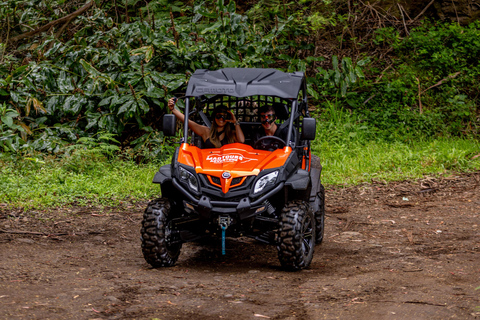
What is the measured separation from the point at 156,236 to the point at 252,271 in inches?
36.3

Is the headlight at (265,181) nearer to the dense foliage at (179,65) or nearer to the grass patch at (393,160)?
the grass patch at (393,160)

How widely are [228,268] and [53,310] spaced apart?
1911 millimetres

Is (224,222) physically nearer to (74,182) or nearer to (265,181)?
(265,181)

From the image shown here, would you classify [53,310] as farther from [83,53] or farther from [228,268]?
[83,53]

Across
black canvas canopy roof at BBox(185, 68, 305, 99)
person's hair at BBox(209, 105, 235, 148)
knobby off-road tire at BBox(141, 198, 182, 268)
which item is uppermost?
black canvas canopy roof at BBox(185, 68, 305, 99)

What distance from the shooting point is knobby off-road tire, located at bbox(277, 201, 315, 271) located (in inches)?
191

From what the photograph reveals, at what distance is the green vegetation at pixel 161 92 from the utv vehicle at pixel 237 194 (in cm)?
273

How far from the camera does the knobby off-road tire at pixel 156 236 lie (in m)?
5.04

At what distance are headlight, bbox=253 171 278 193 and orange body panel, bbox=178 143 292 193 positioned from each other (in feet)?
0.25

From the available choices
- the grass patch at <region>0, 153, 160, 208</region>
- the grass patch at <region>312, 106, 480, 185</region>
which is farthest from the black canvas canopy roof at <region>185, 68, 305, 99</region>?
the grass patch at <region>312, 106, 480, 185</region>

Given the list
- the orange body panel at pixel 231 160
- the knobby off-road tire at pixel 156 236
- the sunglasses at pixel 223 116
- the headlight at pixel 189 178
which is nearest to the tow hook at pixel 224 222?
the orange body panel at pixel 231 160

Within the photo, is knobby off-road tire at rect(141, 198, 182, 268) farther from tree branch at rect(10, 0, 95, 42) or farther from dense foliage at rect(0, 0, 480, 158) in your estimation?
tree branch at rect(10, 0, 95, 42)

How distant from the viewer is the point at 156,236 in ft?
16.5

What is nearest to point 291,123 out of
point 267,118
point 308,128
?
point 308,128
